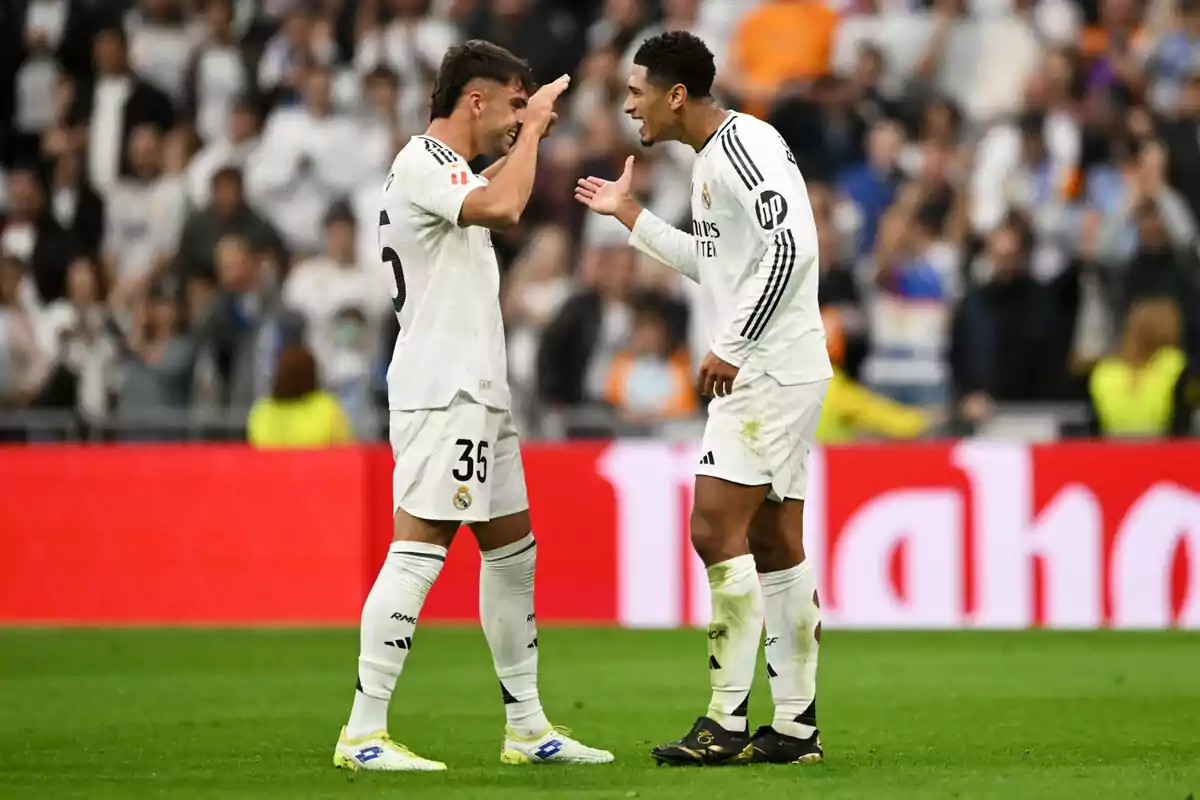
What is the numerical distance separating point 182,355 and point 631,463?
4.04m

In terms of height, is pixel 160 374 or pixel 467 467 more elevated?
pixel 160 374

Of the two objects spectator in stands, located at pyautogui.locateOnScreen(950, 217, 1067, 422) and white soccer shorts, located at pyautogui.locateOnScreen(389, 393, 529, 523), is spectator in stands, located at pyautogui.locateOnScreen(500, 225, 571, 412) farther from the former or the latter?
white soccer shorts, located at pyautogui.locateOnScreen(389, 393, 529, 523)

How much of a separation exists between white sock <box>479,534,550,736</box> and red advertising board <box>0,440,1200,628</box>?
22.5ft

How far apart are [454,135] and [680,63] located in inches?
35.1

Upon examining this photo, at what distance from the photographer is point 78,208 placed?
18.6 metres

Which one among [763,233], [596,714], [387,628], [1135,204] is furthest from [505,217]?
[1135,204]

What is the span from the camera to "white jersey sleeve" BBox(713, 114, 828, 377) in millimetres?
7461

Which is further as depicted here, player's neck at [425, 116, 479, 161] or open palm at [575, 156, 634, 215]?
open palm at [575, 156, 634, 215]

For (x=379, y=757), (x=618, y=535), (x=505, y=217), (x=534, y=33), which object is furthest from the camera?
(x=534, y=33)

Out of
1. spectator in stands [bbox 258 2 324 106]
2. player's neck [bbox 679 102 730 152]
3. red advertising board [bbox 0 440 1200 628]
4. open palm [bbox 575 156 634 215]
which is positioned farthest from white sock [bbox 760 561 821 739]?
spectator in stands [bbox 258 2 324 106]

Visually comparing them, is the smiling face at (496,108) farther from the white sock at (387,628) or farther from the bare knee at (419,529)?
the white sock at (387,628)

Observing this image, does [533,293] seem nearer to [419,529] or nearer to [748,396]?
[748,396]

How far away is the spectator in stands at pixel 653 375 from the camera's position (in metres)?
15.8

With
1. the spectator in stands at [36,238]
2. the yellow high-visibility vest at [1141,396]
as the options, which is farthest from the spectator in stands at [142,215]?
the yellow high-visibility vest at [1141,396]
